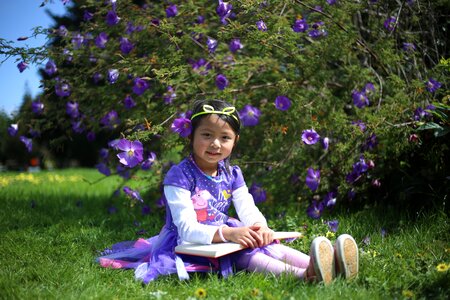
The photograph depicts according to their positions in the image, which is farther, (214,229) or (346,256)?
(214,229)

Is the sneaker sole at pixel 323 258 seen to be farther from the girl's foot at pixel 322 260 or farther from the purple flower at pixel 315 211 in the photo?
the purple flower at pixel 315 211

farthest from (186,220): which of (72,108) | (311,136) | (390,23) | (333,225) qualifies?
(390,23)

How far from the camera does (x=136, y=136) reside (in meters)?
2.66

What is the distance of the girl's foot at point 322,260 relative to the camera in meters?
1.93

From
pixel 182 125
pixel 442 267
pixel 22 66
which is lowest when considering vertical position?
pixel 442 267

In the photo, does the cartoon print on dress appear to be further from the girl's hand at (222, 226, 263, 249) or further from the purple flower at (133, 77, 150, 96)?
the purple flower at (133, 77, 150, 96)

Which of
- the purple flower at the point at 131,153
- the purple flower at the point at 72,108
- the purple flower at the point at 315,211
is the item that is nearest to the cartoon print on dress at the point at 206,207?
the purple flower at the point at 131,153

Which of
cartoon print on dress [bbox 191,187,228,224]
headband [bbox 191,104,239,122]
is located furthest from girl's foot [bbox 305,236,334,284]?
headband [bbox 191,104,239,122]

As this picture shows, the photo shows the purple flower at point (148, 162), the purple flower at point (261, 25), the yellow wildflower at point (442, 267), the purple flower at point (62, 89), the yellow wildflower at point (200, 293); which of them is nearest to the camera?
the yellow wildflower at point (200, 293)

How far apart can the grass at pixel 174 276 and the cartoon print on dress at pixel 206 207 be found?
31 cm

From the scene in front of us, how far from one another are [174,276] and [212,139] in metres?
0.63

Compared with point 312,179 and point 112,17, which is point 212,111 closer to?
point 312,179

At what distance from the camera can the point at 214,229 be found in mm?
2221

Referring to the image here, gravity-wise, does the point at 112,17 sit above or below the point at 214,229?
above
